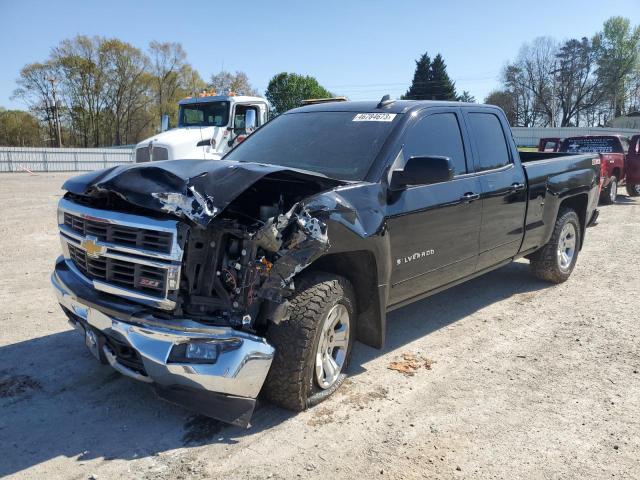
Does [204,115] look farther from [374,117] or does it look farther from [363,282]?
[363,282]

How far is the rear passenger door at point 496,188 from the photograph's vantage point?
4855mm

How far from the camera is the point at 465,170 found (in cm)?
466

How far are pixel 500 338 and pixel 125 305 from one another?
10.8 feet

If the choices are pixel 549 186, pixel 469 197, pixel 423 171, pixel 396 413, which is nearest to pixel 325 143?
pixel 423 171

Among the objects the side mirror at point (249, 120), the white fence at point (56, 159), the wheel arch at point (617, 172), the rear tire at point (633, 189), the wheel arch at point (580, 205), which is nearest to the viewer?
the wheel arch at point (580, 205)

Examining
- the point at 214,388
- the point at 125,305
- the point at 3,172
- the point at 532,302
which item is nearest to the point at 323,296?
the point at 214,388

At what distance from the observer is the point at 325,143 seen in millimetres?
4254

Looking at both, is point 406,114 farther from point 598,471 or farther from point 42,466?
point 42,466

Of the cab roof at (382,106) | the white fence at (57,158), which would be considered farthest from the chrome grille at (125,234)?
the white fence at (57,158)

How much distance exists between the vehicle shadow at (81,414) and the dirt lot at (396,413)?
0.01 metres

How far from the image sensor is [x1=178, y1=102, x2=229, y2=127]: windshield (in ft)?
41.8

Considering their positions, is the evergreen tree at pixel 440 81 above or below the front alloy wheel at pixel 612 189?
above

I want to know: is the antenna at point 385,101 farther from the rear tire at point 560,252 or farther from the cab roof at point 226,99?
the cab roof at point 226,99

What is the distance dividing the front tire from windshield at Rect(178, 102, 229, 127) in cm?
998
